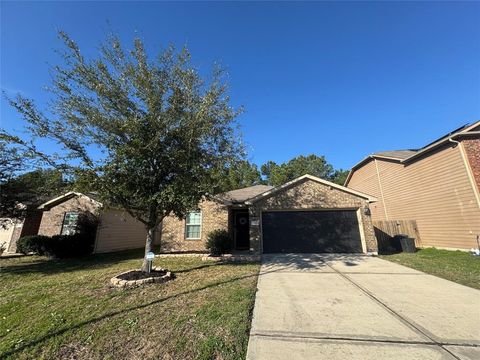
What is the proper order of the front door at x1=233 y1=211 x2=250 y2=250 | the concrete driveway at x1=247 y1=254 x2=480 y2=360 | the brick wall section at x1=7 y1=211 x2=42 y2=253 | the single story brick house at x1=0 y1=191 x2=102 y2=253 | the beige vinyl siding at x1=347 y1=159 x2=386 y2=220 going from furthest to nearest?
the beige vinyl siding at x1=347 y1=159 x2=386 y2=220, the brick wall section at x1=7 y1=211 x2=42 y2=253, the single story brick house at x1=0 y1=191 x2=102 y2=253, the front door at x1=233 y1=211 x2=250 y2=250, the concrete driveway at x1=247 y1=254 x2=480 y2=360

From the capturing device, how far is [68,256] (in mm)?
13562

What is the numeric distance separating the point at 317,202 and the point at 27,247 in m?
16.9

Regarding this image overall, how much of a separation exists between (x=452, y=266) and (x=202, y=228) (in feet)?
37.9

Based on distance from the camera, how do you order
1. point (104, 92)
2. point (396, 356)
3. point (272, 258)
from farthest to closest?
point (272, 258) → point (104, 92) → point (396, 356)

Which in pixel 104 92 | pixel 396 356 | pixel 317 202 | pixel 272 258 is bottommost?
pixel 396 356

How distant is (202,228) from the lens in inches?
563

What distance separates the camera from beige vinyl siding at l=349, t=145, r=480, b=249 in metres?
12.0

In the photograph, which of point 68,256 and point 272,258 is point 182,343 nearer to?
point 272,258

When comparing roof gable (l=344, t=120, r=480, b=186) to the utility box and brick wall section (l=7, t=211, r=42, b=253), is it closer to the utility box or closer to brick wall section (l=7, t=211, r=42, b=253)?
the utility box

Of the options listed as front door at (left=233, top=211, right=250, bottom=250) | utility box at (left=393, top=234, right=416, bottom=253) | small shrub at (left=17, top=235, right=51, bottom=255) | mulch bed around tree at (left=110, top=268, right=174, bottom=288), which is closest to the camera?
mulch bed around tree at (left=110, top=268, right=174, bottom=288)

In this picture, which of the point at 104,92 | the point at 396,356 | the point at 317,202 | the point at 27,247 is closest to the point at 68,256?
the point at 27,247

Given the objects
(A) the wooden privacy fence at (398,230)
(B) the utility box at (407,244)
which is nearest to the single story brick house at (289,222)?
(B) the utility box at (407,244)

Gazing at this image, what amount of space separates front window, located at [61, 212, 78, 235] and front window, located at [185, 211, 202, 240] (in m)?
7.62

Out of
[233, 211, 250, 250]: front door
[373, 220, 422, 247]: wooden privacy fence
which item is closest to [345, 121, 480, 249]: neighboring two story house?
[373, 220, 422, 247]: wooden privacy fence
